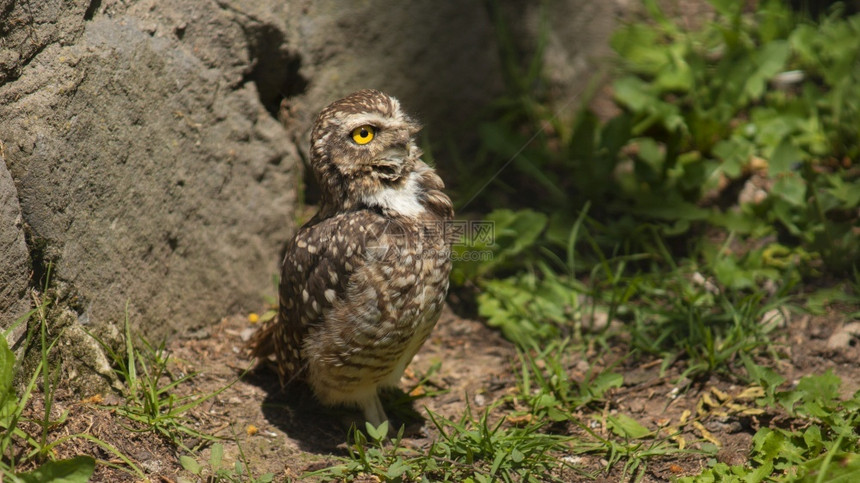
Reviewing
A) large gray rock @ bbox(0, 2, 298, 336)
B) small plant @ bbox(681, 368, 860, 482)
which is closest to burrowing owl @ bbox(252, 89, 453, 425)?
large gray rock @ bbox(0, 2, 298, 336)

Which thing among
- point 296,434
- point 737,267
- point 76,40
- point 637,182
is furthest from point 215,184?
point 737,267

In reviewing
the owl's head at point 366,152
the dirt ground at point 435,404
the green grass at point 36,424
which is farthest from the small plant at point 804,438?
the green grass at point 36,424

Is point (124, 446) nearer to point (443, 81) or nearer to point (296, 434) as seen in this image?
point (296, 434)

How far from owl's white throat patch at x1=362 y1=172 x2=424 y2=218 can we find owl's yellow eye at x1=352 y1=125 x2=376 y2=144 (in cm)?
23

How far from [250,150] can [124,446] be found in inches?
64.5

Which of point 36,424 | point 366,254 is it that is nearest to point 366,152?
point 366,254

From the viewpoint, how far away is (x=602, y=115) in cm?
546

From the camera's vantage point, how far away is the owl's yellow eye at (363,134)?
3.17 meters

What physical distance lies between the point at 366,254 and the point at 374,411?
33.3 inches

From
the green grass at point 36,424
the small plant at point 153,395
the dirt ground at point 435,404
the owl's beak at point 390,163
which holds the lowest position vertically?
the dirt ground at point 435,404

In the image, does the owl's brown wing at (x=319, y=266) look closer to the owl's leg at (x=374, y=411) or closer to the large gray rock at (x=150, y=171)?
the owl's leg at (x=374, y=411)

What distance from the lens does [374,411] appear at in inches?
141

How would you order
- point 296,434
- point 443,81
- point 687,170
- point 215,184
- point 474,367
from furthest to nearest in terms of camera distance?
point 443,81
point 687,170
point 474,367
point 215,184
point 296,434

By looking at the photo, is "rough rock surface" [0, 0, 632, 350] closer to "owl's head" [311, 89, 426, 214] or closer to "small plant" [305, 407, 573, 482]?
"owl's head" [311, 89, 426, 214]
